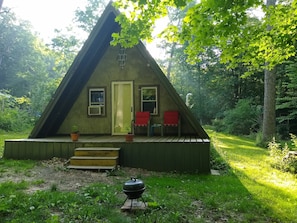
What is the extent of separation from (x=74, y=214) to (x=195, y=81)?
23.8 meters

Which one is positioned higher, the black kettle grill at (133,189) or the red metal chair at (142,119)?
the red metal chair at (142,119)

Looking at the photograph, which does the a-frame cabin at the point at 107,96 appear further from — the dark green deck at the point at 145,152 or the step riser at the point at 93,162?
the step riser at the point at 93,162

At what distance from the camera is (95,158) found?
614 centimetres

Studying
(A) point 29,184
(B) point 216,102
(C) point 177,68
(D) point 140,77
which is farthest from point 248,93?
(A) point 29,184

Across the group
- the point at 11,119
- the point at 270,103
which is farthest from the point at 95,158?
the point at 11,119

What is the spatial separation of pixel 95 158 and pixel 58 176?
1.03 metres

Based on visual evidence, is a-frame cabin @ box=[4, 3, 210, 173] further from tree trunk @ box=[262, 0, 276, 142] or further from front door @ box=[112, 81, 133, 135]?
tree trunk @ box=[262, 0, 276, 142]

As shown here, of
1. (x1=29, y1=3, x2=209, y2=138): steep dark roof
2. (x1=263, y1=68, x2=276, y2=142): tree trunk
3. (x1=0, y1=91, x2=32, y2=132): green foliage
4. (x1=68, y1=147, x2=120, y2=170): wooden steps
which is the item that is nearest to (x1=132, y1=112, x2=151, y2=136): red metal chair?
(x1=29, y1=3, x2=209, y2=138): steep dark roof

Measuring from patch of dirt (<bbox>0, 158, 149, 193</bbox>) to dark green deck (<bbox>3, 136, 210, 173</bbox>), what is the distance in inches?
13.8

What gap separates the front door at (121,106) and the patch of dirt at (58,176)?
2785mm

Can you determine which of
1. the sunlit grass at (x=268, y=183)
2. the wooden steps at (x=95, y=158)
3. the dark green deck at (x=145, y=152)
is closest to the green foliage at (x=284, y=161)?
the sunlit grass at (x=268, y=183)

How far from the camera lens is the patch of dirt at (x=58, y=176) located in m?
4.66

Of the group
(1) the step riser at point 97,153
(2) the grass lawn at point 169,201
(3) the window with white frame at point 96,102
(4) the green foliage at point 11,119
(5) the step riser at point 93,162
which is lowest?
(2) the grass lawn at point 169,201

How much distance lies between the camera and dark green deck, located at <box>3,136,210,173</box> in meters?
6.14
